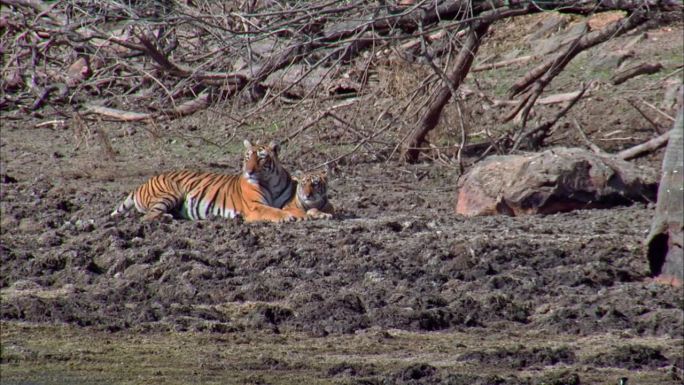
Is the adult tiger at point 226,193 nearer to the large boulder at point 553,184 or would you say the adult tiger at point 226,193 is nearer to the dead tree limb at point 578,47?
the large boulder at point 553,184

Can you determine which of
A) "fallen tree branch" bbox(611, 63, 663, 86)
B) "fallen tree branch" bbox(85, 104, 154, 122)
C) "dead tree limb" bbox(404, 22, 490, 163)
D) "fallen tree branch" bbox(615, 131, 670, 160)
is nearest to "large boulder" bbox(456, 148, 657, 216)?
"fallen tree branch" bbox(615, 131, 670, 160)

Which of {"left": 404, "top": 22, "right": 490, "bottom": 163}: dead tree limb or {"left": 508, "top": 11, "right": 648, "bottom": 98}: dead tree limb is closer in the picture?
{"left": 508, "top": 11, "right": 648, "bottom": 98}: dead tree limb

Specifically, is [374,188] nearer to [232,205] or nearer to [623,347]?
[232,205]

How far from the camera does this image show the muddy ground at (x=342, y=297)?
21.5 feet

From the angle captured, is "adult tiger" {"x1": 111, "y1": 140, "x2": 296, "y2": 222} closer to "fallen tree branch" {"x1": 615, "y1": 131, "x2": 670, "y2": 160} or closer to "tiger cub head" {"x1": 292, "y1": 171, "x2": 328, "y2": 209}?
"tiger cub head" {"x1": 292, "y1": 171, "x2": 328, "y2": 209}

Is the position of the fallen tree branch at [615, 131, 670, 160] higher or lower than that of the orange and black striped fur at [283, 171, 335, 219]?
higher

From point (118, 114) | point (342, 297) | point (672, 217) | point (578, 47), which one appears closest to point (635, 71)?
point (578, 47)

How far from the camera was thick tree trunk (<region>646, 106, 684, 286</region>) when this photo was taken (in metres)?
7.95

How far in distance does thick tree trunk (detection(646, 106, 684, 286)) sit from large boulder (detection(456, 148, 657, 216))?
95.1 inches

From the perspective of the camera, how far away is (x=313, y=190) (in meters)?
10.8

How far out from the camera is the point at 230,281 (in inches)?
342

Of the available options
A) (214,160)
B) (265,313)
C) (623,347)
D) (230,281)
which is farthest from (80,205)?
(623,347)

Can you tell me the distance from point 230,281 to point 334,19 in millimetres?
2703

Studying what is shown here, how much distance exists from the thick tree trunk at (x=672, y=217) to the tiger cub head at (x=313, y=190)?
349 cm
